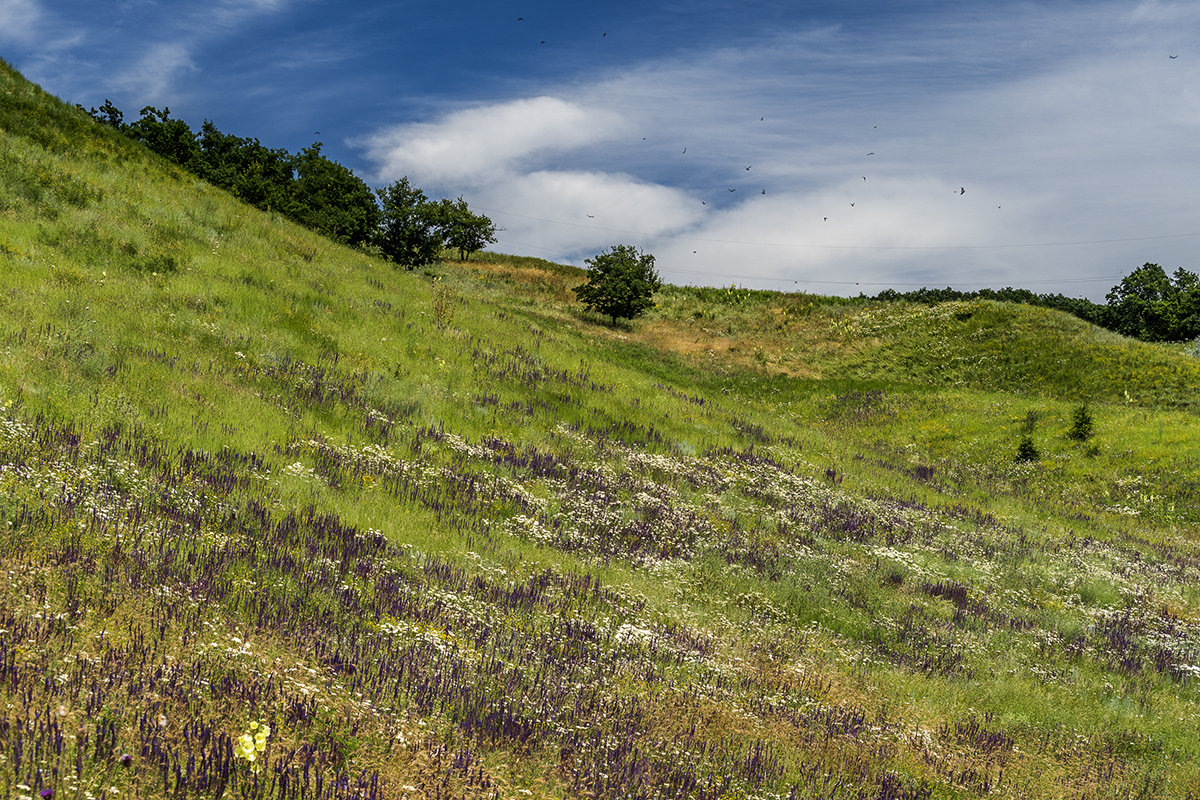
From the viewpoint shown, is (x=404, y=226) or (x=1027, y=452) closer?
(x=1027, y=452)

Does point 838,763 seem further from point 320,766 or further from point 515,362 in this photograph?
point 515,362

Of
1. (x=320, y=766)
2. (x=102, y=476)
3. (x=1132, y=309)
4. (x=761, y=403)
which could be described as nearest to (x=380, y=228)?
(x=761, y=403)

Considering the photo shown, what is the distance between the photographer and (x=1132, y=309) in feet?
297

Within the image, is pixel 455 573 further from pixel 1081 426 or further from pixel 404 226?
pixel 404 226

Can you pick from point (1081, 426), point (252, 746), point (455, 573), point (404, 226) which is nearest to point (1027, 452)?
point (1081, 426)

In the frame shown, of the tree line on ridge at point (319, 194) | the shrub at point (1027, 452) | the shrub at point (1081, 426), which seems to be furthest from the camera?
the tree line on ridge at point (319, 194)

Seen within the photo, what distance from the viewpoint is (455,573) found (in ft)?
23.8

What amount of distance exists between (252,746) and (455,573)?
13.9ft

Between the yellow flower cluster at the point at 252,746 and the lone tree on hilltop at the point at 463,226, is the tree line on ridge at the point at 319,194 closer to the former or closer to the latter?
the lone tree on hilltop at the point at 463,226

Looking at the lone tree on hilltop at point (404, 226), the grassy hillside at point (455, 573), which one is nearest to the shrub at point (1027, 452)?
Answer: the grassy hillside at point (455, 573)

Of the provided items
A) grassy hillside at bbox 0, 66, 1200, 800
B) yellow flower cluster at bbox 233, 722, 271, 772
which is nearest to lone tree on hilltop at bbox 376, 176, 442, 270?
grassy hillside at bbox 0, 66, 1200, 800

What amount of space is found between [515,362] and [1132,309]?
103 meters

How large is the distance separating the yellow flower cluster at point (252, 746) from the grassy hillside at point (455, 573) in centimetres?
3

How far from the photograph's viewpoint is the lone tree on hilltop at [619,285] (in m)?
66.8
